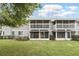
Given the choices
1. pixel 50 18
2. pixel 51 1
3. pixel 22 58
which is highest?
pixel 51 1

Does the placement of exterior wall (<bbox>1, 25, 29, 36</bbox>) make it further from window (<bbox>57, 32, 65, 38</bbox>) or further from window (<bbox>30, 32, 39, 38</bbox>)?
window (<bbox>57, 32, 65, 38</bbox>)

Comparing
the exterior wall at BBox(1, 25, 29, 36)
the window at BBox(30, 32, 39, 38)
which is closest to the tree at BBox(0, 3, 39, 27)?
the exterior wall at BBox(1, 25, 29, 36)

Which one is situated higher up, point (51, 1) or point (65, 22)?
point (51, 1)

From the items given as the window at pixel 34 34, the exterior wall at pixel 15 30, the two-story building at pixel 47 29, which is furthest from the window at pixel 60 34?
the exterior wall at pixel 15 30

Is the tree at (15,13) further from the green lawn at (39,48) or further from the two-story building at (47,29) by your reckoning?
the green lawn at (39,48)

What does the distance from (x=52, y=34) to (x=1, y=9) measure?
2.14ft

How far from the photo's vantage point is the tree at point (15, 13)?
3.00 metres

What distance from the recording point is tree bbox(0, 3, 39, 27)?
3.00 m

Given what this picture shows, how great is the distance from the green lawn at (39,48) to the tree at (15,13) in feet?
0.73

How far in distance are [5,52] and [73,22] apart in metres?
0.84

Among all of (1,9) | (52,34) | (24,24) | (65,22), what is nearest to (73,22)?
(65,22)

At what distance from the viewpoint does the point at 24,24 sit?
3.01 m

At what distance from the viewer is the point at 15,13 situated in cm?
303

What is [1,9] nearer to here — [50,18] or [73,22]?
[50,18]
